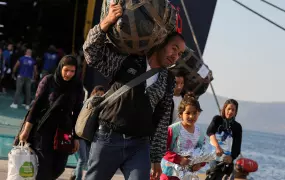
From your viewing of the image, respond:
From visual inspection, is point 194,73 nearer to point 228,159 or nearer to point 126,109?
point 228,159

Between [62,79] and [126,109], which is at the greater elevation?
[62,79]

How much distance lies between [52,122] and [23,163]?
0.43 meters

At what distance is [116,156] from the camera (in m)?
3.59

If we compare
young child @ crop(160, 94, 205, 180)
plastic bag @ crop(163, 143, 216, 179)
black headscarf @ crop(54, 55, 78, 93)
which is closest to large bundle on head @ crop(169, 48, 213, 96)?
young child @ crop(160, 94, 205, 180)

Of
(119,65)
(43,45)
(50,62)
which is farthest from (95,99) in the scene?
(43,45)

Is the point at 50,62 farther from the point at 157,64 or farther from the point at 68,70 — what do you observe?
the point at 157,64

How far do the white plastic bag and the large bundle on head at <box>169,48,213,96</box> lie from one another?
3010mm

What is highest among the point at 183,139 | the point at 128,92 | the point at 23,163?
the point at 128,92

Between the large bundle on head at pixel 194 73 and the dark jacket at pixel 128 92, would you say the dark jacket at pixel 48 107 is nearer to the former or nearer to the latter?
the dark jacket at pixel 128 92

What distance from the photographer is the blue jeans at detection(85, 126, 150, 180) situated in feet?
11.7

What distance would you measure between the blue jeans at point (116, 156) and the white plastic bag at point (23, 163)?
5.35 ft

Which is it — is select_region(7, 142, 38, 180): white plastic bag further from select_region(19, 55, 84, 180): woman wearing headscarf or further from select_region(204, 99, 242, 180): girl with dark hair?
select_region(204, 99, 242, 180): girl with dark hair

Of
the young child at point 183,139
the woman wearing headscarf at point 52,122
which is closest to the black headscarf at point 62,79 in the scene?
the woman wearing headscarf at point 52,122

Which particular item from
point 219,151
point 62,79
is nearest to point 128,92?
point 62,79
